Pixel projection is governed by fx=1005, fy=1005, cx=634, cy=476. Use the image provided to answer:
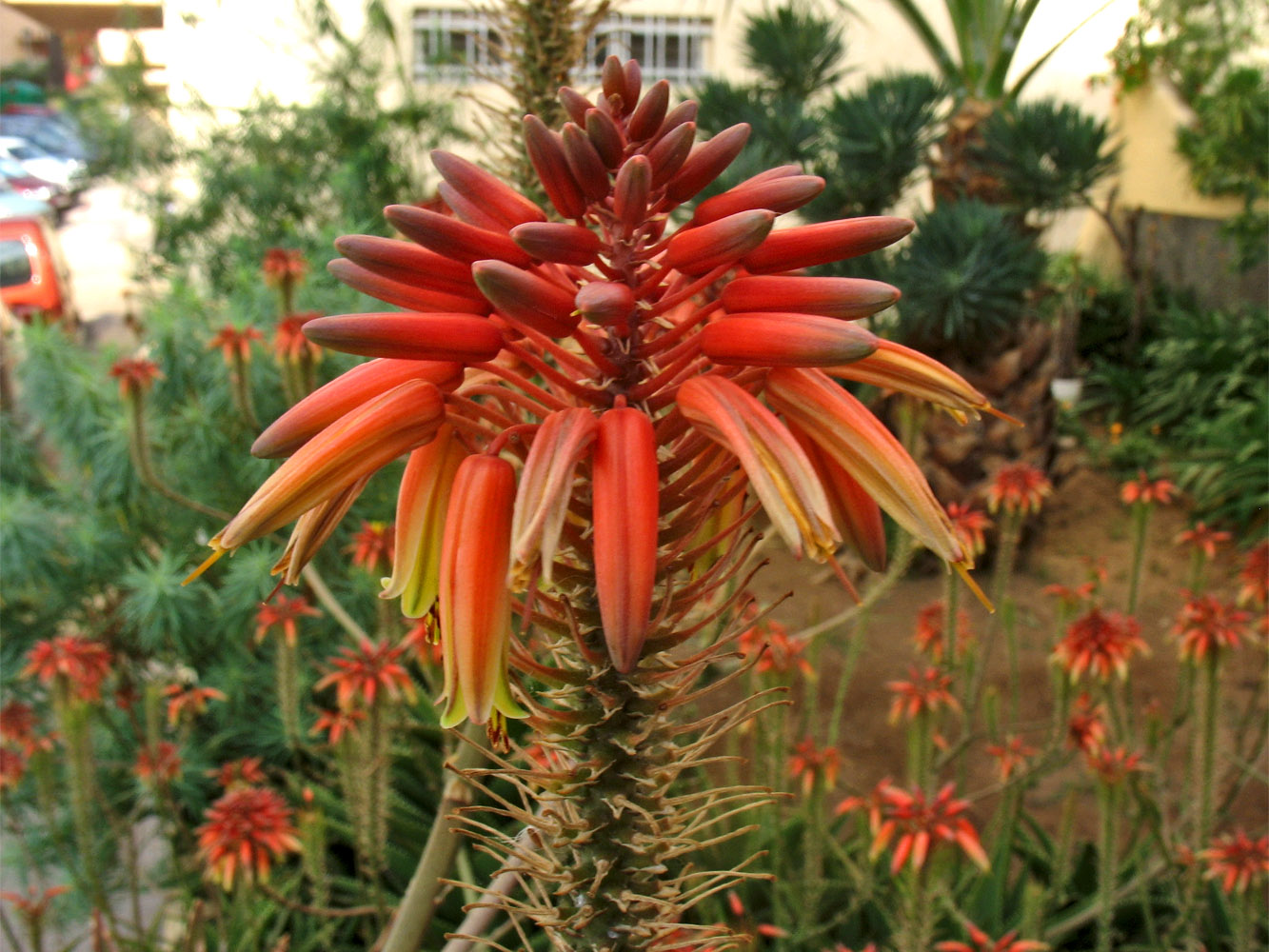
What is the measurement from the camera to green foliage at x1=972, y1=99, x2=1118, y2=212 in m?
5.35

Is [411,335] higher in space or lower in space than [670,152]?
lower

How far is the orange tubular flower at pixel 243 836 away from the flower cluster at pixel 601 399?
1626 mm

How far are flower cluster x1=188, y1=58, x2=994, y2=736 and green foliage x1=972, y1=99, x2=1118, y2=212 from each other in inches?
202

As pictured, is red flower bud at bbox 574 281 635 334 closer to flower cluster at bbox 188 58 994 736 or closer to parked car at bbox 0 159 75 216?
flower cluster at bbox 188 58 994 736

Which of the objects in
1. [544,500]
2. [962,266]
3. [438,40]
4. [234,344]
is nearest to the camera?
[544,500]

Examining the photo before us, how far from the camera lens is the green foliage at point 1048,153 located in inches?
211

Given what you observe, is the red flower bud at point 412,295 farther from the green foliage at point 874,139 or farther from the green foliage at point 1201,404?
the green foliage at point 1201,404

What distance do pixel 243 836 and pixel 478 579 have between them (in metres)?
1.85

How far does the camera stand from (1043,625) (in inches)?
270

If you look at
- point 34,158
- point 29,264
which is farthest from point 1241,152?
point 34,158

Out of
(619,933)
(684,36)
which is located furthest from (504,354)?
(684,36)

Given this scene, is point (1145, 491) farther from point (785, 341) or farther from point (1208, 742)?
point (785, 341)

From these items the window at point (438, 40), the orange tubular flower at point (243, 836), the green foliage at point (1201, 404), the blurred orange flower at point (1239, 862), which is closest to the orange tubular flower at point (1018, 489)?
the blurred orange flower at point (1239, 862)

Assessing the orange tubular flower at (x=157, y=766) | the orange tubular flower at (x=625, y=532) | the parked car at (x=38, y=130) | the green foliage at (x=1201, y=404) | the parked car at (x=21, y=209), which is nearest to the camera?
the orange tubular flower at (x=625, y=532)
